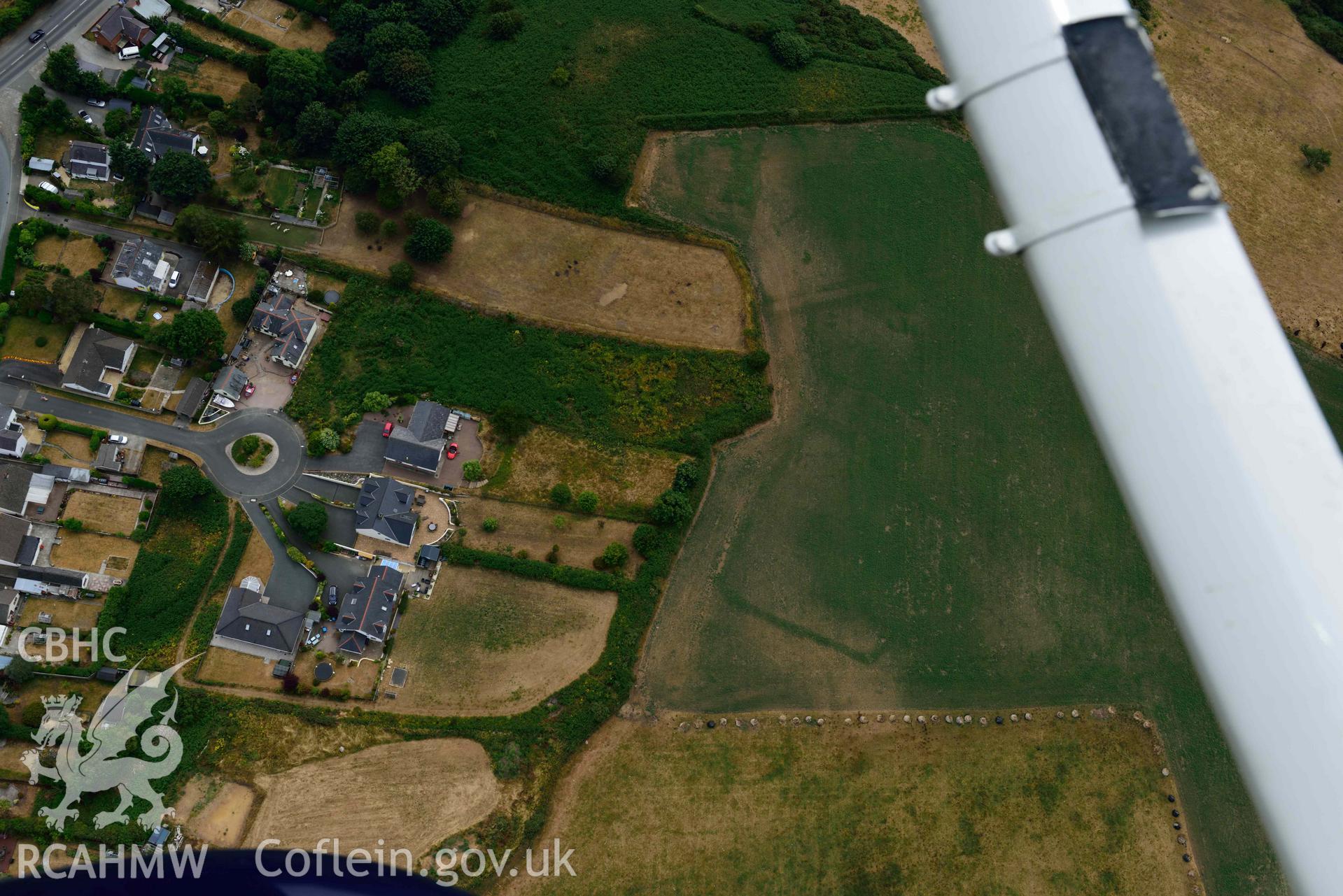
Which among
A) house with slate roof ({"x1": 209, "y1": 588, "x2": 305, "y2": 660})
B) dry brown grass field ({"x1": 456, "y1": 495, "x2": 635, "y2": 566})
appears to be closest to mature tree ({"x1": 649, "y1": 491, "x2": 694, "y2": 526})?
dry brown grass field ({"x1": 456, "y1": 495, "x2": 635, "y2": 566})

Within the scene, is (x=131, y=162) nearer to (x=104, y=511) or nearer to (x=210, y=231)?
(x=210, y=231)

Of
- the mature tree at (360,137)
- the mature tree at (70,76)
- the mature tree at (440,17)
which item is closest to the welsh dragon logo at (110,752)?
the mature tree at (360,137)

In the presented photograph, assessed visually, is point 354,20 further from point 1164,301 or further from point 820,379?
point 1164,301

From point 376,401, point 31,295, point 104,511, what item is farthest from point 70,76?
point 376,401

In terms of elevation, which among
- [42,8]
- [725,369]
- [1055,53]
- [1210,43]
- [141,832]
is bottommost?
[141,832]

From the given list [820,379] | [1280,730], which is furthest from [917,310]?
[1280,730]

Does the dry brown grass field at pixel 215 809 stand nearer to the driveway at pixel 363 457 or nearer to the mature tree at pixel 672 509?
the driveway at pixel 363 457

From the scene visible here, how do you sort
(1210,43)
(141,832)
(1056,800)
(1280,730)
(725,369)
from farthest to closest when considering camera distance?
(1210,43), (725,369), (1056,800), (141,832), (1280,730)
